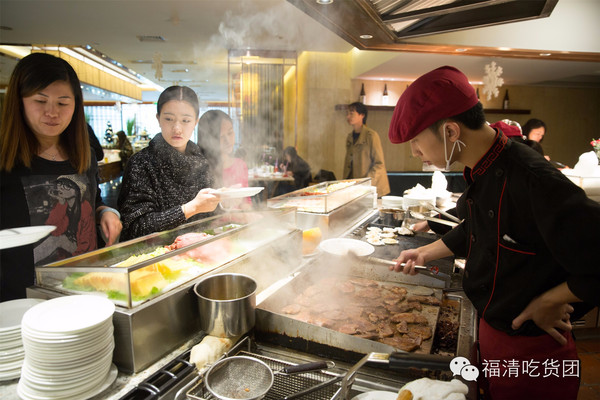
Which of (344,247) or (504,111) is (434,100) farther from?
(504,111)

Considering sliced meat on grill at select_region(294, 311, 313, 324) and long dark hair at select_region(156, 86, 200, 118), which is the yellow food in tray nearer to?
sliced meat on grill at select_region(294, 311, 313, 324)

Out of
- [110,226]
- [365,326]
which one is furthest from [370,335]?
[110,226]

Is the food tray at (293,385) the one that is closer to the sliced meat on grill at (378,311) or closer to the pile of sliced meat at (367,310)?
the pile of sliced meat at (367,310)

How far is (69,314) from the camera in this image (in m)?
1.14

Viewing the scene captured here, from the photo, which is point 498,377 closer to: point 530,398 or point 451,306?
point 530,398

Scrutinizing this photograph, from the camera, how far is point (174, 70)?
1018 cm

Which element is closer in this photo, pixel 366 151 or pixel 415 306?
pixel 415 306

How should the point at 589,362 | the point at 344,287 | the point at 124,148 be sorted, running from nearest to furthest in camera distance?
1. the point at 344,287
2. the point at 589,362
3. the point at 124,148

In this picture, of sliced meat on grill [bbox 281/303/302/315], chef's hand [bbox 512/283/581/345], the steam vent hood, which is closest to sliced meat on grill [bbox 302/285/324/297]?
sliced meat on grill [bbox 281/303/302/315]

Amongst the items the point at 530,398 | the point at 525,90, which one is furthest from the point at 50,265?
the point at 525,90

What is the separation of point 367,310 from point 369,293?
20 cm

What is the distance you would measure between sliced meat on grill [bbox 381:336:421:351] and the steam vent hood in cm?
159

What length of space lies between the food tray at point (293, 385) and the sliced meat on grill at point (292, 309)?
0.46m

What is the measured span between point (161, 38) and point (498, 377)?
8.02 metres
